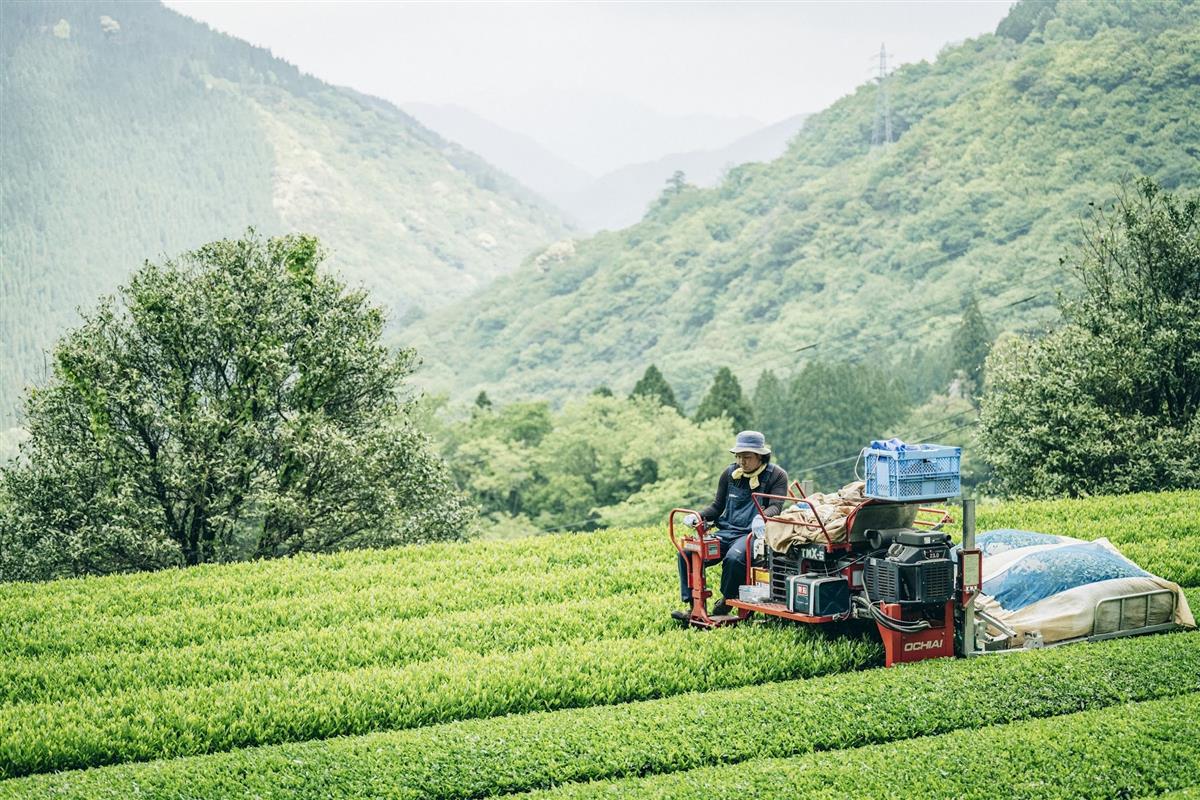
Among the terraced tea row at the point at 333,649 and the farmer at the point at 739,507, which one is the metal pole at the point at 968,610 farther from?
the terraced tea row at the point at 333,649

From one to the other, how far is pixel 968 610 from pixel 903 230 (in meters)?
148

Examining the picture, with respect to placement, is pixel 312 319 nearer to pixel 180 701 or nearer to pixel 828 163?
pixel 180 701

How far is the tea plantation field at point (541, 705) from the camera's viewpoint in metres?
9.44

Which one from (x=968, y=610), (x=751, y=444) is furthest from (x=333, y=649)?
(x=968, y=610)

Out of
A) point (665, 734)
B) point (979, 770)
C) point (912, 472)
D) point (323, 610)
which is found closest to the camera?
point (979, 770)

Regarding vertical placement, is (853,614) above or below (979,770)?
above

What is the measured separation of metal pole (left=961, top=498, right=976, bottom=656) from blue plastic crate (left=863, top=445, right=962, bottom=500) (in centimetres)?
27

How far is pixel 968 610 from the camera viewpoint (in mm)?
12102

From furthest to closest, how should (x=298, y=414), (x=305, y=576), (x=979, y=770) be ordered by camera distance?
(x=298, y=414) < (x=305, y=576) < (x=979, y=770)

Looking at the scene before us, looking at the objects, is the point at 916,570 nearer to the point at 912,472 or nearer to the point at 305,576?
the point at 912,472

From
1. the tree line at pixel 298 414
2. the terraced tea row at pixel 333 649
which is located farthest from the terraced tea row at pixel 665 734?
the tree line at pixel 298 414

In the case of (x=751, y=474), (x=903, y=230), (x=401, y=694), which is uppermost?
(x=903, y=230)

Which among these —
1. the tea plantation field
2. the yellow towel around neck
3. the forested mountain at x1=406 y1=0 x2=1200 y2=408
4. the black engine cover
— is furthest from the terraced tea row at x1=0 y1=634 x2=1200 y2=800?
the forested mountain at x1=406 y1=0 x2=1200 y2=408

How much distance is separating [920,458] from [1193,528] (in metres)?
9.46
